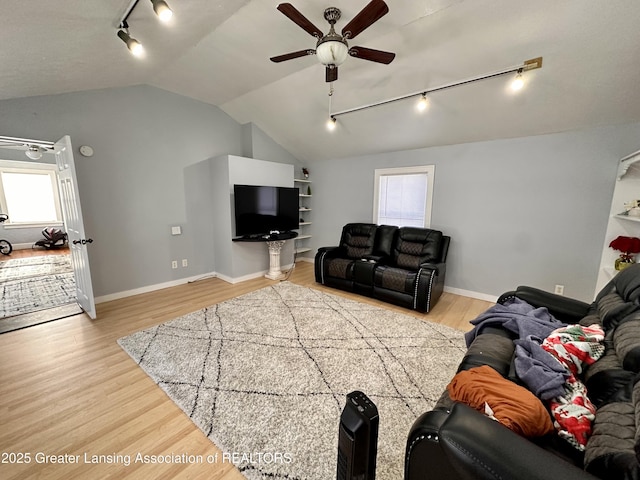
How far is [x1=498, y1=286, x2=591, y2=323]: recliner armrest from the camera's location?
181 centimetres

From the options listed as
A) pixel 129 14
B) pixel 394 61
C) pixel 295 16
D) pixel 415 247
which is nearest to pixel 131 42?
pixel 129 14

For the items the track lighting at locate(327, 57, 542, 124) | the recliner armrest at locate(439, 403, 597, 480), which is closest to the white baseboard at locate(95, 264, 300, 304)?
the track lighting at locate(327, 57, 542, 124)

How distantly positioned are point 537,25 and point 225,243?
4.30 m

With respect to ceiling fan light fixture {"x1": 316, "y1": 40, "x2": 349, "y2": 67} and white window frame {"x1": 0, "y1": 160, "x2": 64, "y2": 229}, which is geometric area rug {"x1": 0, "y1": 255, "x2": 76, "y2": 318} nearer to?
white window frame {"x1": 0, "y1": 160, "x2": 64, "y2": 229}

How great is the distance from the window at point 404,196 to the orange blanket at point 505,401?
3173 mm

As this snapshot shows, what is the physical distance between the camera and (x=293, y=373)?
200 centimetres

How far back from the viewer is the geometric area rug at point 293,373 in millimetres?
1409

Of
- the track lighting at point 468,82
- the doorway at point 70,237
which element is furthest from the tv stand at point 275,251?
the doorway at point 70,237

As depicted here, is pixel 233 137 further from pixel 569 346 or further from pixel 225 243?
pixel 569 346

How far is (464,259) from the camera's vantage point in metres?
3.74

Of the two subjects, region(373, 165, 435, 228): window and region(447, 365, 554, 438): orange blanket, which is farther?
region(373, 165, 435, 228): window

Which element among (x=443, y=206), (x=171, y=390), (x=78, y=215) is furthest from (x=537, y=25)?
(x=78, y=215)

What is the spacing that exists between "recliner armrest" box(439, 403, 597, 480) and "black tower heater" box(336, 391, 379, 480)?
24cm

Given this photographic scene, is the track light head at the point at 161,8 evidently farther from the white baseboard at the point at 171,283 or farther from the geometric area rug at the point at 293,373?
the white baseboard at the point at 171,283
